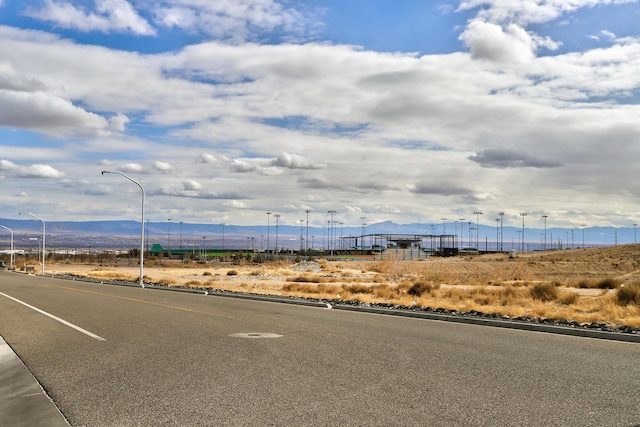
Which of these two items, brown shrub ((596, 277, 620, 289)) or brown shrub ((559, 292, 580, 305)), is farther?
brown shrub ((596, 277, 620, 289))

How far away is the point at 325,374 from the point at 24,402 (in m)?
4.13

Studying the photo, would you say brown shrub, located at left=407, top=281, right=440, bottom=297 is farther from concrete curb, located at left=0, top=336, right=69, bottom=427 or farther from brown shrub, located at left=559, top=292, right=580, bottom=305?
concrete curb, located at left=0, top=336, right=69, bottom=427

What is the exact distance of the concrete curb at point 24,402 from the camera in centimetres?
684

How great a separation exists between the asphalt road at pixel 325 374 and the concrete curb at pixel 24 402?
0.55ft

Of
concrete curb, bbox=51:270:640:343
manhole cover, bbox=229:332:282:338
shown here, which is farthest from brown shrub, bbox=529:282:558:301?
manhole cover, bbox=229:332:282:338

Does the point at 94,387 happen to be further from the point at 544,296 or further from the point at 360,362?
the point at 544,296

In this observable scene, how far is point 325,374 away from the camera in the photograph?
9258 millimetres

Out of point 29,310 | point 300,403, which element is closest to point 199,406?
point 300,403

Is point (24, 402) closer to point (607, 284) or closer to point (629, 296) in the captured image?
point (629, 296)

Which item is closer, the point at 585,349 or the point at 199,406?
the point at 199,406

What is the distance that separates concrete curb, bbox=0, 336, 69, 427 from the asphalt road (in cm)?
17

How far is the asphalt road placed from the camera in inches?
277

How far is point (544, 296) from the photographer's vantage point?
28.4 metres

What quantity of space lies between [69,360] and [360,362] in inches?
203
